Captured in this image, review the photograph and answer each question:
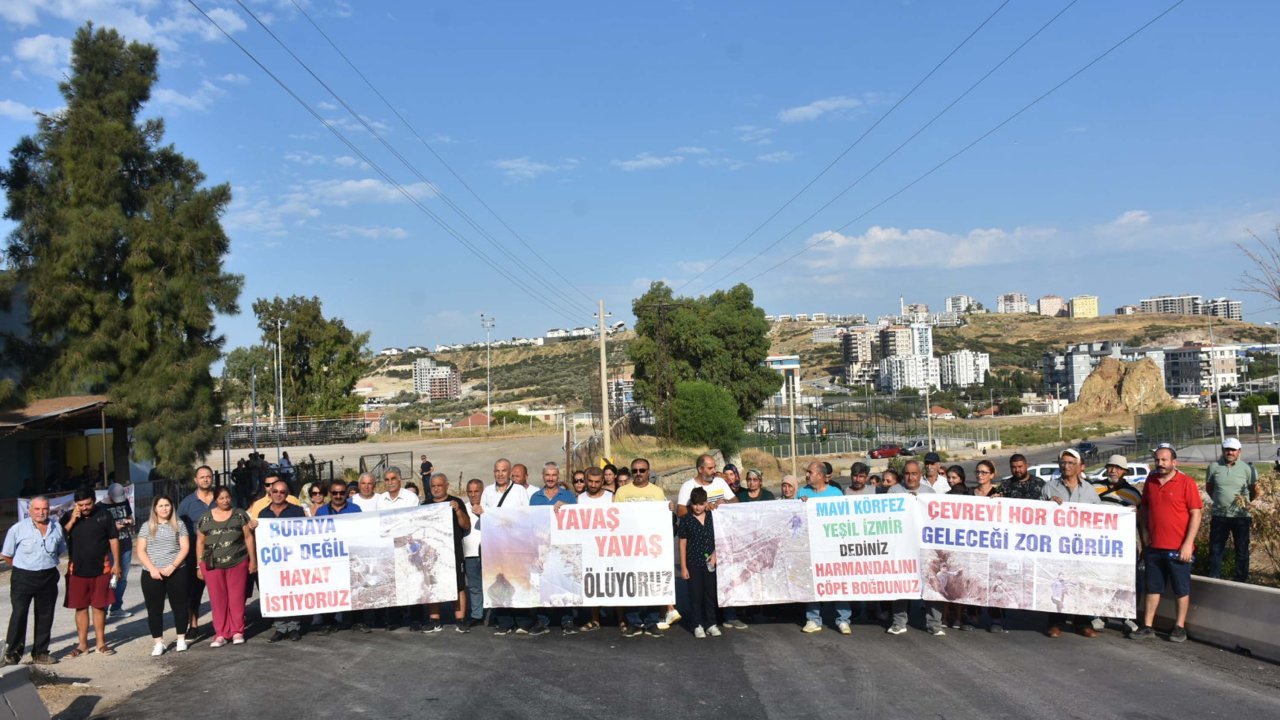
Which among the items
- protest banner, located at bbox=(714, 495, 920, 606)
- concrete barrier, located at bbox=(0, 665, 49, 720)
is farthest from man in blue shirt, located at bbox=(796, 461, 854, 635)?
concrete barrier, located at bbox=(0, 665, 49, 720)

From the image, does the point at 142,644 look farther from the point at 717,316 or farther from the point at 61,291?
the point at 717,316

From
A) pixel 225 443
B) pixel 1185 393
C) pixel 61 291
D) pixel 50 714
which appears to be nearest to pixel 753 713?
pixel 50 714

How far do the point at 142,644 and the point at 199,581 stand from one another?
35.2 inches

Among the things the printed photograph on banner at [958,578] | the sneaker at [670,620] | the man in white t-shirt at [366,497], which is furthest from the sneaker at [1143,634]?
the man in white t-shirt at [366,497]

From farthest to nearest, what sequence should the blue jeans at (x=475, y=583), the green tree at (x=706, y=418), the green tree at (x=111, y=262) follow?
1. the green tree at (x=706, y=418)
2. the green tree at (x=111, y=262)
3. the blue jeans at (x=475, y=583)

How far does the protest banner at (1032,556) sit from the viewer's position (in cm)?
1045

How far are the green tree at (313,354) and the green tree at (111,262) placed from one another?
42632mm

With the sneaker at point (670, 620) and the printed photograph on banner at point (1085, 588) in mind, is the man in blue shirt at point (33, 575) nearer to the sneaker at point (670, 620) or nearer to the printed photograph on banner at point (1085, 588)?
the sneaker at point (670, 620)

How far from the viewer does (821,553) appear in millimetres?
10984

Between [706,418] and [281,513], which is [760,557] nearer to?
[281,513]

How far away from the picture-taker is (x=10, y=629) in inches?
397

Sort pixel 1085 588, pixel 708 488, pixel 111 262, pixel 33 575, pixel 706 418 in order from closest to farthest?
pixel 33 575
pixel 1085 588
pixel 708 488
pixel 111 262
pixel 706 418

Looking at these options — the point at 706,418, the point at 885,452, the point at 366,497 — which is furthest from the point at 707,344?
the point at 366,497

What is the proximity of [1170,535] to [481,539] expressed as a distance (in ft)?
23.9
